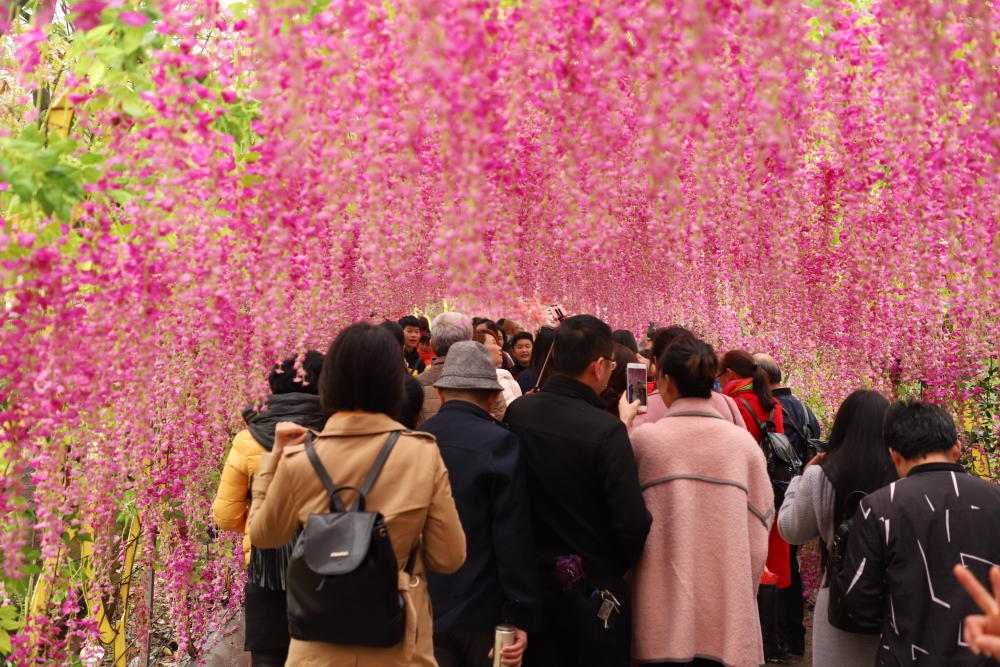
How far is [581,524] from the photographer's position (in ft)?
12.0

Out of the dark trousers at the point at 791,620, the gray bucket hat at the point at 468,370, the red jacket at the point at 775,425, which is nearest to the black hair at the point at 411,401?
the gray bucket hat at the point at 468,370

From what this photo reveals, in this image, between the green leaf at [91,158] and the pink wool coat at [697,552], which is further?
the pink wool coat at [697,552]

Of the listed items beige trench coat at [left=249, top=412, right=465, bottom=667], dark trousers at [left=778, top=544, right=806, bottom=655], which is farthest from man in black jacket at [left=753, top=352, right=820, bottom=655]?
beige trench coat at [left=249, top=412, right=465, bottom=667]

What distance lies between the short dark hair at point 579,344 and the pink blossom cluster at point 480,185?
0.61 feet

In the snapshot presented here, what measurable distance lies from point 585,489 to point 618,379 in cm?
136

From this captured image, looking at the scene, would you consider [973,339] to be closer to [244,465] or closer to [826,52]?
[826,52]

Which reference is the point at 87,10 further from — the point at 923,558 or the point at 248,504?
the point at 923,558

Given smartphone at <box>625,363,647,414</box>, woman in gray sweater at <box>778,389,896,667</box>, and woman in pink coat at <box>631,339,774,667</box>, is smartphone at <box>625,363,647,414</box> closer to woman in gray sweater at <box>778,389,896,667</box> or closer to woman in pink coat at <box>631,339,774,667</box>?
woman in pink coat at <box>631,339,774,667</box>

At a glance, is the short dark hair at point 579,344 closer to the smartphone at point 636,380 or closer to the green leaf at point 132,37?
the smartphone at point 636,380

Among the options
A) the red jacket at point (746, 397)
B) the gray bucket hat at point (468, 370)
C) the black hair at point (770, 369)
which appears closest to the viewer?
the gray bucket hat at point (468, 370)

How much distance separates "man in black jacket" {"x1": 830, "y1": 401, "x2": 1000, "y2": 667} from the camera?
315cm

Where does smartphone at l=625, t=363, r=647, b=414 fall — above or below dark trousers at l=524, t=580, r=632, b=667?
above

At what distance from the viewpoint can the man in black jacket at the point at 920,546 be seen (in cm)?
315

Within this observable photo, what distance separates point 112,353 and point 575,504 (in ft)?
6.18
